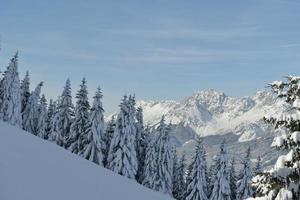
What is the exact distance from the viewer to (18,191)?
14.5m

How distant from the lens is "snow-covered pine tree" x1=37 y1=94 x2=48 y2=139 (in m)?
71.9

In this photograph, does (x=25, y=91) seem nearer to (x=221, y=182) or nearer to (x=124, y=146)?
(x=124, y=146)

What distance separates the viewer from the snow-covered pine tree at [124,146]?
190ft

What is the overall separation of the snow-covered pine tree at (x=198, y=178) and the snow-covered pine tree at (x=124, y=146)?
9731 millimetres

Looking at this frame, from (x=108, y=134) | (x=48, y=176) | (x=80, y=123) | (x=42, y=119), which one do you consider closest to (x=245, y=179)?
(x=108, y=134)

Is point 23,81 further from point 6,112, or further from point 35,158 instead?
point 35,158

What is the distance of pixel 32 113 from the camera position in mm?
73000

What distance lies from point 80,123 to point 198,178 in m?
17.4

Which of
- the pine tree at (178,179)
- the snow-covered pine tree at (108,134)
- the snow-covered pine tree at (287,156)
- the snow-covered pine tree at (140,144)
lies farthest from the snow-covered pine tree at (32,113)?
the snow-covered pine tree at (287,156)

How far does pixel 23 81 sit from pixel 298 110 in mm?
65804

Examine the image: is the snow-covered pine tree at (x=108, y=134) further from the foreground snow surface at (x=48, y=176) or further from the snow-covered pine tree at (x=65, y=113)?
the foreground snow surface at (x=48, y=176)

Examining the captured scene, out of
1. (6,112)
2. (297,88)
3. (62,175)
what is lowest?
(62,175)

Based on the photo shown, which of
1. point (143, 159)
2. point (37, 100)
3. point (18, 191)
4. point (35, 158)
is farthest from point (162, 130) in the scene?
point (18, 191)

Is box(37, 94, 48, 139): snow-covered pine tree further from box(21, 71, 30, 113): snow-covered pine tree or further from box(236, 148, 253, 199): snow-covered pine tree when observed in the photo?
box(236, 148, 253, 199): snow-covered pine tree
